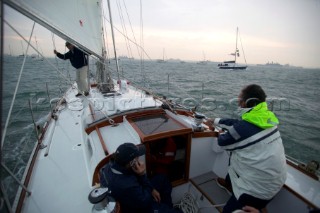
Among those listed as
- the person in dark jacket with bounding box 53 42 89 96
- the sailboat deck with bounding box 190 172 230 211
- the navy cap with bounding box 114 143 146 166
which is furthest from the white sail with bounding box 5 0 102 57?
the sailboat deck with bounding box 190 172 230 211

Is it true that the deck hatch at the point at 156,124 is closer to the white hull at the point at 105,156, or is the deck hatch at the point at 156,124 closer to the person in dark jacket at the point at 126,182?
the white hull at the point at 105,156

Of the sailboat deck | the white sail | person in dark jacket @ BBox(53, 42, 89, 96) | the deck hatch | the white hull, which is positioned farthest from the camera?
person in dark jacket @ BBox(53, 42, 89, 96)

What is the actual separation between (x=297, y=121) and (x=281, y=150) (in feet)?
29.8

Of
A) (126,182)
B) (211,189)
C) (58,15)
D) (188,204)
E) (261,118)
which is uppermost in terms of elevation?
(58,15)

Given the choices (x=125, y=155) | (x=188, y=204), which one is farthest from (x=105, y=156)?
(x=188, y=204)

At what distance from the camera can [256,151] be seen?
185 centimetres

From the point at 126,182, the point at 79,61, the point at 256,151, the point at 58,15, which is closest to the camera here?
the point at 126,182

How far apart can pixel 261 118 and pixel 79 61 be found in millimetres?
5223

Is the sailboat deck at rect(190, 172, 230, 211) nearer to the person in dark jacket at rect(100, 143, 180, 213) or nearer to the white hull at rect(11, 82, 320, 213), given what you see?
the white hull at rect(11, 82, 320, 213)

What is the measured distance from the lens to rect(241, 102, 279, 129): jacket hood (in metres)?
1.82

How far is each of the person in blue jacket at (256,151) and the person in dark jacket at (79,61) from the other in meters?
4.84

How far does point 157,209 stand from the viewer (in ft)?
6.88

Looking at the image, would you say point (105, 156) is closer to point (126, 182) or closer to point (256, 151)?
point (126, 182)

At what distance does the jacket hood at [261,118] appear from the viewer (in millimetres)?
1816
